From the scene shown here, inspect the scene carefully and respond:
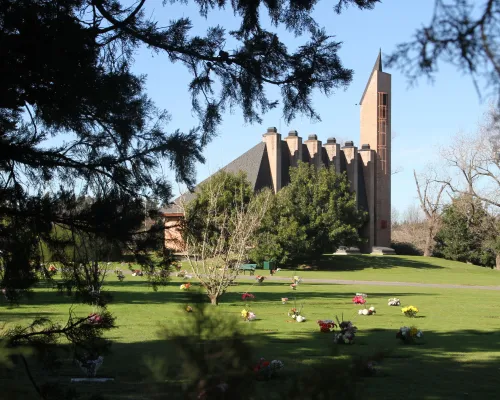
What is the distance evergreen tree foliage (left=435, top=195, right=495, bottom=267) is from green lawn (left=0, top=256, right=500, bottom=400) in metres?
34.8

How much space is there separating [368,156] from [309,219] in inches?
696

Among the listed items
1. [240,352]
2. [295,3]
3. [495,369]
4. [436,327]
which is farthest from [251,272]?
[240,352]

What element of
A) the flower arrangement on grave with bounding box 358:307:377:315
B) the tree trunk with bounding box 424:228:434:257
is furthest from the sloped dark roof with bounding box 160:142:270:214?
the flower arrangement on grave with bounding box 358:307:377:315

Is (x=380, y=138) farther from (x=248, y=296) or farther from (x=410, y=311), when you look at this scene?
(x=410, y=311)

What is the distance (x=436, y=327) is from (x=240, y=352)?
46.9 ft

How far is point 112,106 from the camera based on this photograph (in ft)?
18.2

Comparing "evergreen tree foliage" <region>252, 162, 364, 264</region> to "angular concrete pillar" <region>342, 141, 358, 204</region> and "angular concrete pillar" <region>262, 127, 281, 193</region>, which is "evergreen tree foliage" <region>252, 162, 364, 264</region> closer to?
"angular concrete pillar" <region>262, 127, 281, 193</region>

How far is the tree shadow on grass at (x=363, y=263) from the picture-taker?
168 ft

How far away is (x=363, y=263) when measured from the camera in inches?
2074

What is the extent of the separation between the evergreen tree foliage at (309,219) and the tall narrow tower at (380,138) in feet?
45.0

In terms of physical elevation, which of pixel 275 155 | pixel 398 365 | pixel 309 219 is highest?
pixel 275 155

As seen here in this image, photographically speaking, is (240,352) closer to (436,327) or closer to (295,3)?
(295,3)

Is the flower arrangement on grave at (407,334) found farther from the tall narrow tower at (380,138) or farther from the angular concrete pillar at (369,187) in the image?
the tall narrow tower at (380,138)

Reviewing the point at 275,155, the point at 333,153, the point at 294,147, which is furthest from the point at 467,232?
Result: the point at 275,155
